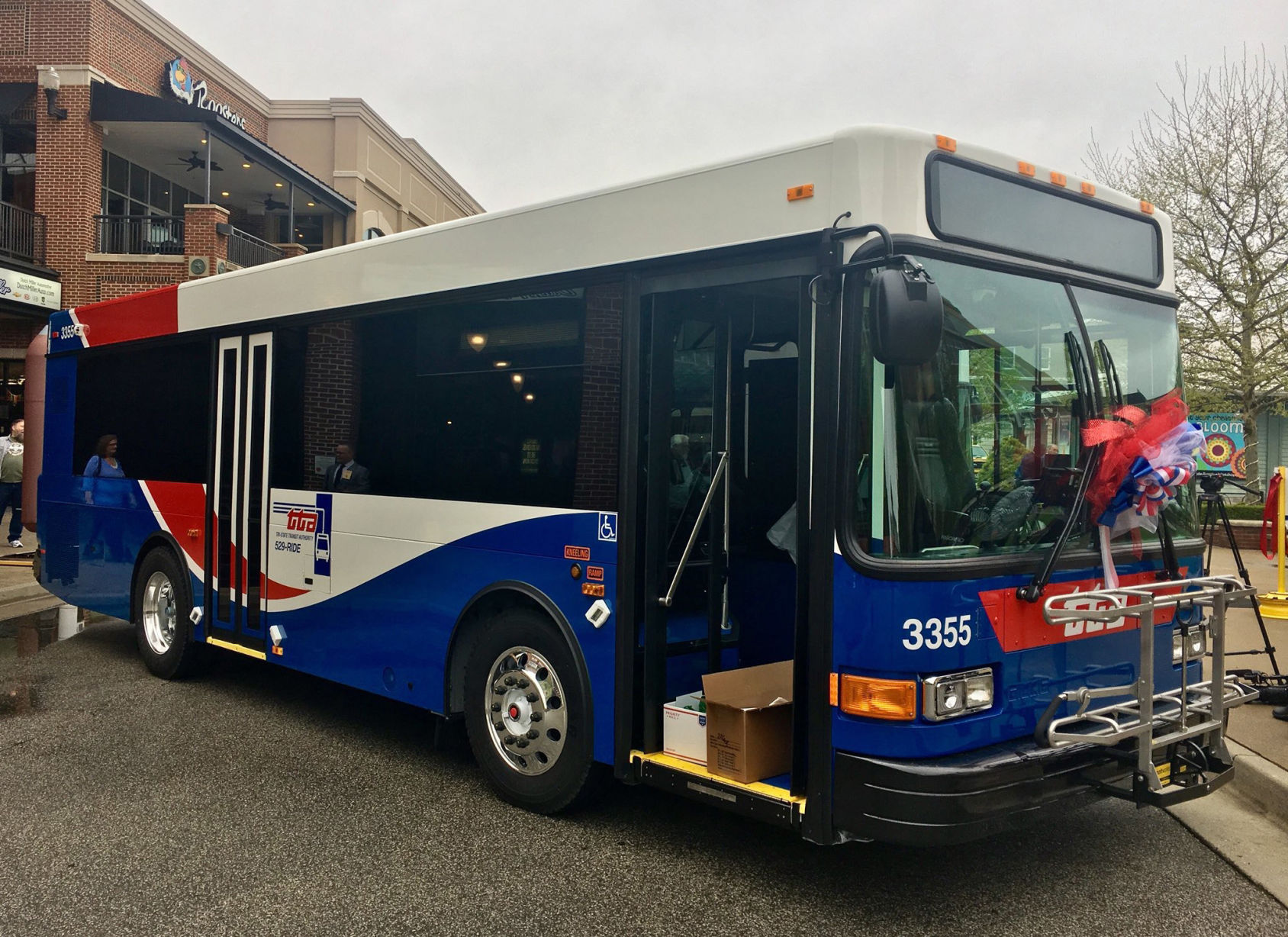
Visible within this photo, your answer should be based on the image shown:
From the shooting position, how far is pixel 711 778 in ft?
14.0

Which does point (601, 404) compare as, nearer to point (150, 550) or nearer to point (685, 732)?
point (685, 732)

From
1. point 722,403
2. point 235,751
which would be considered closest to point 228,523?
point 235,751

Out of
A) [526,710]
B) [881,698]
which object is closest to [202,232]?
[526,710]

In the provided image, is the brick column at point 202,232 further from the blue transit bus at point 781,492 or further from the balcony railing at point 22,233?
the blue transit bus at point 781,492

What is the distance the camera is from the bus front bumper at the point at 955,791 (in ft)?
12.0

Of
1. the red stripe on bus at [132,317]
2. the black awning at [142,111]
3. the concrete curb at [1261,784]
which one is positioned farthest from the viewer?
the black awning at [142,111]

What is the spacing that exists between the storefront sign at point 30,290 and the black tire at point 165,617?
54.1ft

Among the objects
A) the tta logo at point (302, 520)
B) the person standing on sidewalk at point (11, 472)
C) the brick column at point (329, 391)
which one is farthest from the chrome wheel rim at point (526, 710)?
the person standing on sidewalk at point (11, 472)

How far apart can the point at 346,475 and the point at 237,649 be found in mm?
1888

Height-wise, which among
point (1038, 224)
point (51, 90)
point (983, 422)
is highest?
point (51, 90)

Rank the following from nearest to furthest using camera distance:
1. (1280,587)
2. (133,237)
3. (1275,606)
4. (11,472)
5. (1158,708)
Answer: (1158,708), (1275,606), (1280,587), (11,472), (133,237)

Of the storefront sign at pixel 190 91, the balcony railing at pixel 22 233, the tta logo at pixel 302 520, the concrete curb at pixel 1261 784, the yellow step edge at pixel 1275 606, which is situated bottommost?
the concrete curb at pixel 1261 784

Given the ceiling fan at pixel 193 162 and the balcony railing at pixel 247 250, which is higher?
the ceiling fan at pixel 193 162

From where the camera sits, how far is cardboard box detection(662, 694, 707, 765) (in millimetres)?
4461
